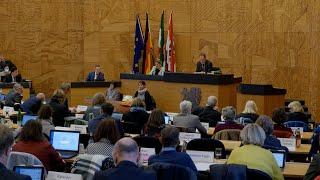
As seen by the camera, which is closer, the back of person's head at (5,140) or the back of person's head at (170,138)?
the back of person's head at (5,140)

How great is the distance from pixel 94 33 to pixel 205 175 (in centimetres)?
1510

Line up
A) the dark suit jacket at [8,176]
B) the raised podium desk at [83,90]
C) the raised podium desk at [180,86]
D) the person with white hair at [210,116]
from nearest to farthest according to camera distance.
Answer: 1. the dark suit jacket at [8,176]
2. the person with white hair at [210,116]
3. the raised podium desk at [180,86]
4. the raised podium desk at [83,90]

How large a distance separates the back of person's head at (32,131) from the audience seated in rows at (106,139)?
564mm

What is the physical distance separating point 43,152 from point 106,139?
69 cm

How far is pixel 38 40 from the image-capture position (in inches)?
827

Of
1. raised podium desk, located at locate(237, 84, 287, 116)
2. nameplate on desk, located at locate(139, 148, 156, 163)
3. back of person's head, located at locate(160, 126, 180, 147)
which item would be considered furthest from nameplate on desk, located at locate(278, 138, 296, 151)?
raised podium desk, located at locate(237, 84, 287, 116)

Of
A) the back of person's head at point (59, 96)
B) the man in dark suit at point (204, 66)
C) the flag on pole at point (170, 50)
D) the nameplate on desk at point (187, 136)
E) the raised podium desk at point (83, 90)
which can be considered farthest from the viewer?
the flag on pole at point (170, 50)

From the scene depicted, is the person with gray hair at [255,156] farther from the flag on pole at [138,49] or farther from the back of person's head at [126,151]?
the flag on pole at [138,49]

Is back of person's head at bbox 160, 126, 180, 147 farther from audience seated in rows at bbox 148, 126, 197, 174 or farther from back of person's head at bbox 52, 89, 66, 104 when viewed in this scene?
back of person's head at bbox 52, 89, 66, 104

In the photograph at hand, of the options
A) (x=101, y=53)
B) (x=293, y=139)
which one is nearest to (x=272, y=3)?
(x=101, y=53)

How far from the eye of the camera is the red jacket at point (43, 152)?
6.62 metres

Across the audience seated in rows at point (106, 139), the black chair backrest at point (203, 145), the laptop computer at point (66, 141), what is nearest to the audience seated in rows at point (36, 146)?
the audience seated in rows at point (106, 139)

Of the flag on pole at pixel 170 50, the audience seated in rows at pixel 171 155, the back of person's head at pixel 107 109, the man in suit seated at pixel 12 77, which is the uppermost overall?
the flag on pole at pixel 170 50

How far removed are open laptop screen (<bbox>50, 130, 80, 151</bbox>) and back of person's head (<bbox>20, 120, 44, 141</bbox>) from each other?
1.29 meters
